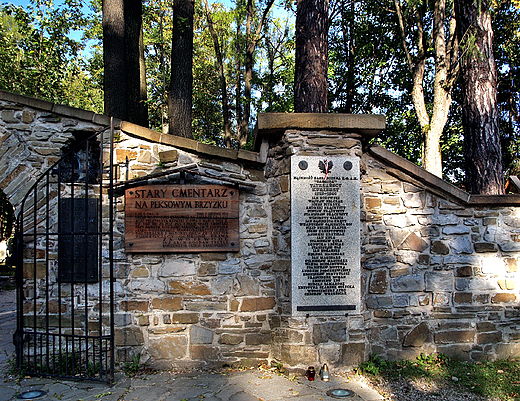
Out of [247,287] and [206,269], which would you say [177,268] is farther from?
[247,287]

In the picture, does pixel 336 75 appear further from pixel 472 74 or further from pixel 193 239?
pixel 193 239

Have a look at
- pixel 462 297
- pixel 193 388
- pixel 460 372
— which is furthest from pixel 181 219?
pixel 460 372

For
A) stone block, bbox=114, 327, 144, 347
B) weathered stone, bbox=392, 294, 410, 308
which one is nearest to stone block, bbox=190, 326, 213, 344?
stone block, bbox=114, 327, 144, 347

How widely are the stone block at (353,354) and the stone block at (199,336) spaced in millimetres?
1549

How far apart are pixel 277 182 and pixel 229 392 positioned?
2322mm

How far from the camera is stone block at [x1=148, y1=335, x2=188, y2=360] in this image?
4.46 meters

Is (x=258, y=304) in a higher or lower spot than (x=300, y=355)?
higher

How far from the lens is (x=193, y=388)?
3.93 meters

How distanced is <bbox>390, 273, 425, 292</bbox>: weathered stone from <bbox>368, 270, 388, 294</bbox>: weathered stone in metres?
0.10

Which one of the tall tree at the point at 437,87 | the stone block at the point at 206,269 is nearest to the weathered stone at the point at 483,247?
the stone block at the point at 206,269

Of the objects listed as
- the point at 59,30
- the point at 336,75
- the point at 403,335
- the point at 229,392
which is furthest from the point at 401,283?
the point at 336,75

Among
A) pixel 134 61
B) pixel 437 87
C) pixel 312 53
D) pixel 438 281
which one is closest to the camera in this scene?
pixel 438 281

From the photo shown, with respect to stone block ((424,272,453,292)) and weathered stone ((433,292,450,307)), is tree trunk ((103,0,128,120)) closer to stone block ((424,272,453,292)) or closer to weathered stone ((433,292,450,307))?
stone block ((424,272,453,292))

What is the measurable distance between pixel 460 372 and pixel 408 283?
114 centimetres
